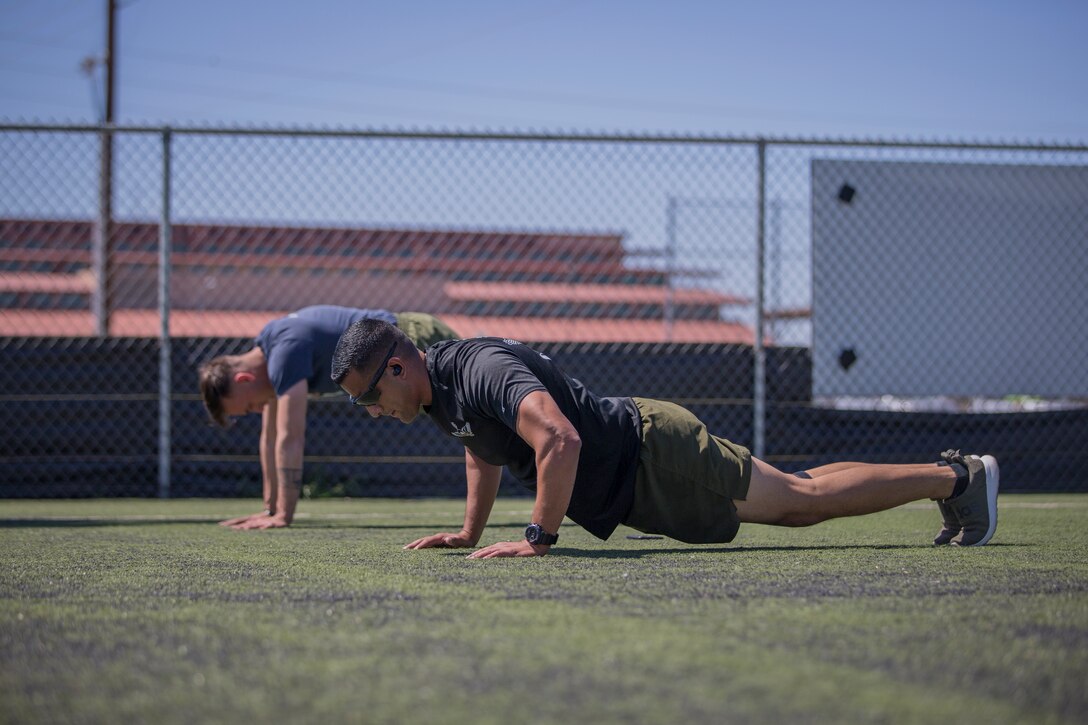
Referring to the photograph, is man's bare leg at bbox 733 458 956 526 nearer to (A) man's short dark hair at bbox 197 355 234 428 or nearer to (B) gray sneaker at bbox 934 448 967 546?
(B) gray sneaker at bbox 934 448 967 546

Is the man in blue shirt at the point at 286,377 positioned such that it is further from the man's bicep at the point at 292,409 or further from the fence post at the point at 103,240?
the fence post at the point at 103,240

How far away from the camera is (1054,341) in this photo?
24.2 feet

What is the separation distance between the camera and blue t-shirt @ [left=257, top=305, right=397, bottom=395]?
197 inches

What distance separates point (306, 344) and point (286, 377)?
186 mm

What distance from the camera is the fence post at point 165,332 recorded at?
6.86 meters

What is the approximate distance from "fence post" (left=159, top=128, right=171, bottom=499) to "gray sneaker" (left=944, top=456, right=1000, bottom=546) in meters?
4.87

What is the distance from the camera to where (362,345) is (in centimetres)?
331

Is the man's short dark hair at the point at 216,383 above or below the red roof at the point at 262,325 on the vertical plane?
below

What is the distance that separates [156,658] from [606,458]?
6.01 ft

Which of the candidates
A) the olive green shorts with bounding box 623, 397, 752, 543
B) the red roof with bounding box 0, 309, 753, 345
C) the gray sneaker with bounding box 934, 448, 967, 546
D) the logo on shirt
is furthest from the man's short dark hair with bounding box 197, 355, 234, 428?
the gray sneaker with bounding box 934, 448, 967, 546

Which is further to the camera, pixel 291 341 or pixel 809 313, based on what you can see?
pixel 809 313

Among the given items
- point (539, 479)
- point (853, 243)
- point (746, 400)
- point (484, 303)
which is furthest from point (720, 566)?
point (484, 303)

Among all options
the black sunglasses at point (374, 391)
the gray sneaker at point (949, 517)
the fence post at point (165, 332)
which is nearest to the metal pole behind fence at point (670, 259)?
the fence post at point (165, 332)

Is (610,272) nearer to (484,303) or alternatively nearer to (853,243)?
(484,303)
